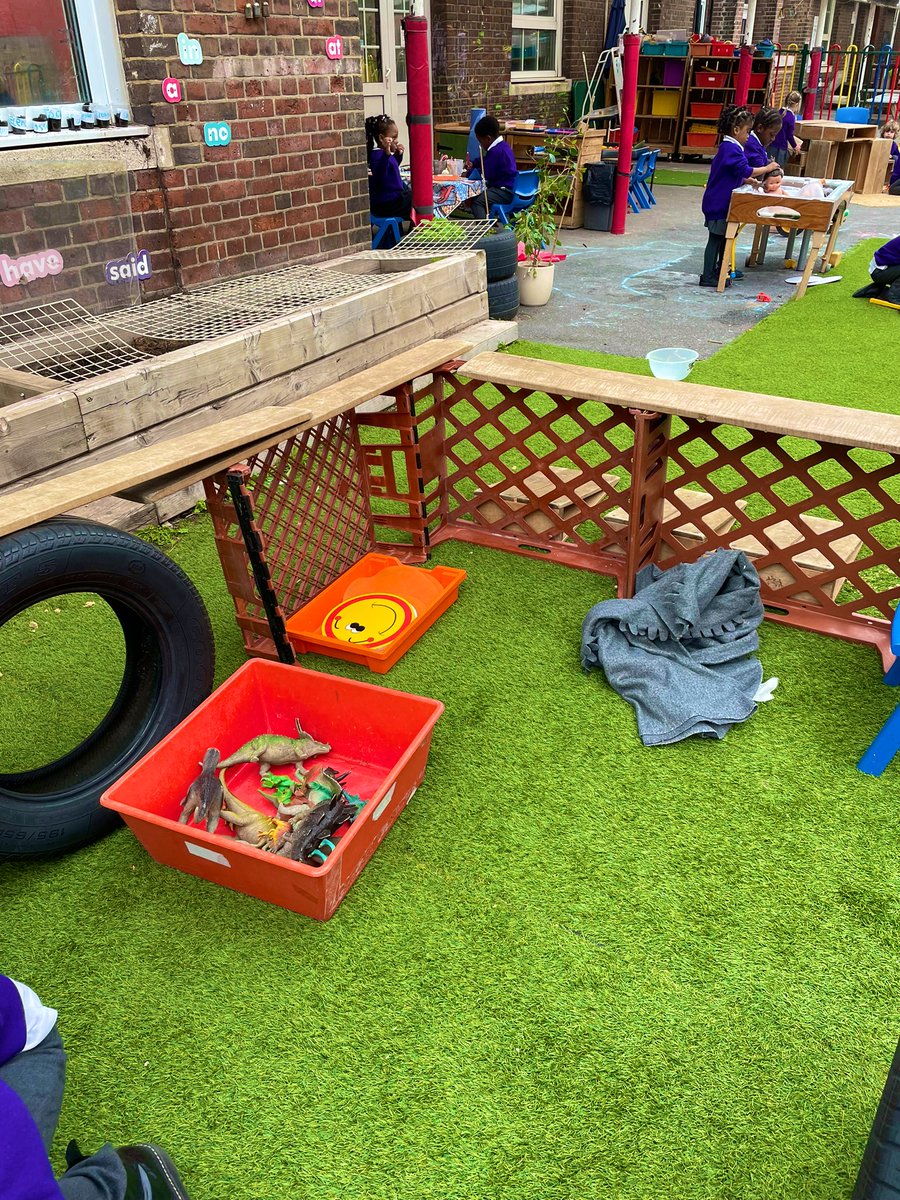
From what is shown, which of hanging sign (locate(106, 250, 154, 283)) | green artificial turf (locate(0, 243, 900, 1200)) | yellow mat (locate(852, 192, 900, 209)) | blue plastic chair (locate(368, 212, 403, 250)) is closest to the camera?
green artificial turf (locate(0, 243, 900, 1200))

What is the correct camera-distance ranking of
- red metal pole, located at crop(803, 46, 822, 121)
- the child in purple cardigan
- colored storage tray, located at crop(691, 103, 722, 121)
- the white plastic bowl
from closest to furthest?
the child in purple cardigan
the white plastic bowl
colored storage tray, located at crop(691, 103, 722, 121)
red metal pole, located at crop(803, 46, 822, 121)

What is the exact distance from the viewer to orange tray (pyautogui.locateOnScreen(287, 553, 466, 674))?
3260 millimetres

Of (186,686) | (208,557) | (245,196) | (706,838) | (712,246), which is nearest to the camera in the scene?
(706,838)

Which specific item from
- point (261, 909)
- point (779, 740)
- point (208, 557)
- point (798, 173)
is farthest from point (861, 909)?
point (798, 173)

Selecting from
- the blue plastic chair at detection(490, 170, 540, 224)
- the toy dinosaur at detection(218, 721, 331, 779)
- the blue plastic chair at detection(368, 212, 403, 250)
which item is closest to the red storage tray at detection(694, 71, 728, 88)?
the blue plastic chair at detection(490, 170, 540, 224)

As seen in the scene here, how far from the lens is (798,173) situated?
12.7 meters

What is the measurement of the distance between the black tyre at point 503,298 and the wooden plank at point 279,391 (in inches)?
15.8

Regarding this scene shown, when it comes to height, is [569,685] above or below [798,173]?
below

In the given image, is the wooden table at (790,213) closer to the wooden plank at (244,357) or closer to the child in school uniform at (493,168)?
the child in school uniform at (493,168)

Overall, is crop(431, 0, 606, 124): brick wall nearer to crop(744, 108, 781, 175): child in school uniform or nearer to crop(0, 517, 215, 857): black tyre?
crop(744, 108, 781, 175): child in school uniform

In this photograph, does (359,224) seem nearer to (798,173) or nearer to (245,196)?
(245,196)

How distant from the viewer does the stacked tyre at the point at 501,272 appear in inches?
263

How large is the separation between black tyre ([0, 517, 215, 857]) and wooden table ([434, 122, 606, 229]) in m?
9.52

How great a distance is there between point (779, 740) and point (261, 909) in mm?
1730
